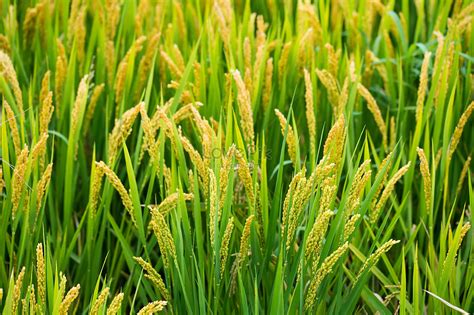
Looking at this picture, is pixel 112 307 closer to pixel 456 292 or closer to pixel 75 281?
pixel 75 281

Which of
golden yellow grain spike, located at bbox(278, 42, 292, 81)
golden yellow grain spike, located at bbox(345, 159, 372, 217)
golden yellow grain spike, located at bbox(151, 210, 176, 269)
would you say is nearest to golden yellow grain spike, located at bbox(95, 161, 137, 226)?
golden yellow grain spike, located at bbox(151, 210, 176, 269)

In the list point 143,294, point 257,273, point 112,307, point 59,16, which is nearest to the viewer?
point 112,307

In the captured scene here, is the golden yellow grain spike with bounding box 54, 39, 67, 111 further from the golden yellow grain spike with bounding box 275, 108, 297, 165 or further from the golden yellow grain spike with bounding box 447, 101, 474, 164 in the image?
the golden yellow grain spike with bounding box 447, 101, 474, 164

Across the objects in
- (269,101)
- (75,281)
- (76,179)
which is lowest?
(75,281)

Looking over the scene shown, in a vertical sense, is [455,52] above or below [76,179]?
above

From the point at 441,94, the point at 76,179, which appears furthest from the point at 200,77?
the point at 441,94

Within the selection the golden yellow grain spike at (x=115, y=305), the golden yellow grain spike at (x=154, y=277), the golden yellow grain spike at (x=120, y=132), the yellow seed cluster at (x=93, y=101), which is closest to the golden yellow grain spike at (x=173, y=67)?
the yellow seed cluster at (x=93, y=101)
